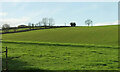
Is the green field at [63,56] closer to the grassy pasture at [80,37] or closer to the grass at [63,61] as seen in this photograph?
the grass at [63,61]

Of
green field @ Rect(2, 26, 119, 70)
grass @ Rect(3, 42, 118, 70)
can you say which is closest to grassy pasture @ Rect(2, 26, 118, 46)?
green field @ Rect(2, 26, 119, 70)

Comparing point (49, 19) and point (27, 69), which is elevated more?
point (49, 19)

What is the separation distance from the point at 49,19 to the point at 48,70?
443ft

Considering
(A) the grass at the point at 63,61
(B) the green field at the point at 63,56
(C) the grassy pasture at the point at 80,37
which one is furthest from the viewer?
(C) the grassy pasture at the point at 80,37

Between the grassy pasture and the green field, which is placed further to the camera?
the grassy pasture

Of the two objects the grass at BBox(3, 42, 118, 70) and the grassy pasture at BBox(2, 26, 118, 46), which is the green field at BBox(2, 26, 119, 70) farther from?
the grassy pasture at BBox(2, 26, 118, 46)

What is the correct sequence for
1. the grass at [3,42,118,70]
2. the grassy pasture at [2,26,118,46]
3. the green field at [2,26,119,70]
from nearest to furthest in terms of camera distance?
the grass at [3,42,118,70]
the green field at [2,26,119,70]
the grassy pasture at [2,26,118,46]

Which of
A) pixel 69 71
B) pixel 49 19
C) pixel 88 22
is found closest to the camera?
pixel 69 71

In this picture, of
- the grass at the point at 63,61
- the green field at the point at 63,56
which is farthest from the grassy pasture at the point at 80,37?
the grass at the point at 63,61

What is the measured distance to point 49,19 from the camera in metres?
146

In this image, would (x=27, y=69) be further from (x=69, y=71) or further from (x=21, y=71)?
(x=69, y=71)

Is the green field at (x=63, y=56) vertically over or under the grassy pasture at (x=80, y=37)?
under

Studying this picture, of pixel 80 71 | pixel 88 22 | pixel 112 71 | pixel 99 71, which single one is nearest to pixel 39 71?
pixel 80 71

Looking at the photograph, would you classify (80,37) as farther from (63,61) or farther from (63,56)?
(63,61)
